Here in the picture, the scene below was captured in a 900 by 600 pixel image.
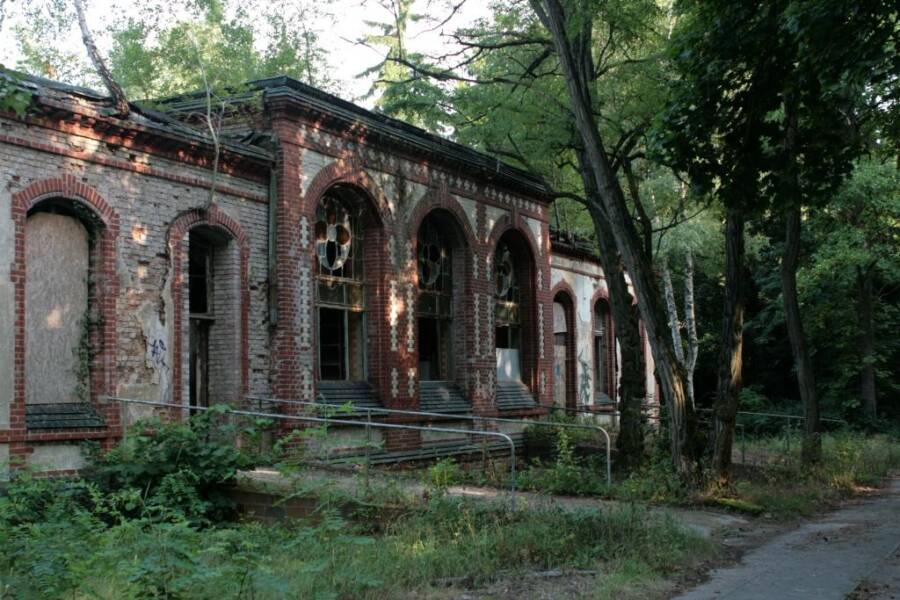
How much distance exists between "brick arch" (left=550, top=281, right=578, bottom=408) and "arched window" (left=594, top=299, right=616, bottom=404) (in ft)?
7.72

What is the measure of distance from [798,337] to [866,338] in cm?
1345

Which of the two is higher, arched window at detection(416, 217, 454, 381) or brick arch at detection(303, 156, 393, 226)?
brick arch at detection(303, 156, 393, 226)

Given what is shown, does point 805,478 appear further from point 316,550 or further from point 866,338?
point 866,338

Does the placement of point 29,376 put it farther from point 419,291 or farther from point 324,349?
point 419,291

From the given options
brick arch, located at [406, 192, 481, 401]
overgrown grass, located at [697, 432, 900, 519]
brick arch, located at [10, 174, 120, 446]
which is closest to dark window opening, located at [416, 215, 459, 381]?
brick arch, located at [406, 192, 481, 401]

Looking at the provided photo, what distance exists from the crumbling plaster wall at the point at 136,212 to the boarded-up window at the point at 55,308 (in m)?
0.52

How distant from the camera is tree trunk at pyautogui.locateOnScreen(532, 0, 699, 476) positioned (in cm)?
1455

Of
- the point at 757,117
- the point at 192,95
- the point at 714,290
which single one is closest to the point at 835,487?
the point at 757,117

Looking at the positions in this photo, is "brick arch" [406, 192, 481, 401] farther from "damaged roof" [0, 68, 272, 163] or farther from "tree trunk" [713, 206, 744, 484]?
"tree trunk" [713, 206, 744, 484]

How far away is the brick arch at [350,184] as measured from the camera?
56.4 ft

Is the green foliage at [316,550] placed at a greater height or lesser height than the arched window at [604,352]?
lesser

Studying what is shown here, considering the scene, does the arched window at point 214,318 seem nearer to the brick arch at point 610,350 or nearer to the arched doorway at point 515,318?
the arched doorway at point 515,318

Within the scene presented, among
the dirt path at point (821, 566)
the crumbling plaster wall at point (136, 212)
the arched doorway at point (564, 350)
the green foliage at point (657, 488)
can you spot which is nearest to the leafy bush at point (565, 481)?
the green foliage at point (657, 488)

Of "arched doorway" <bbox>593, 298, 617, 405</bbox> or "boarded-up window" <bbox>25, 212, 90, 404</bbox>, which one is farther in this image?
"arched doorway" <bbox>593, 298, 617, 405</bbox>
